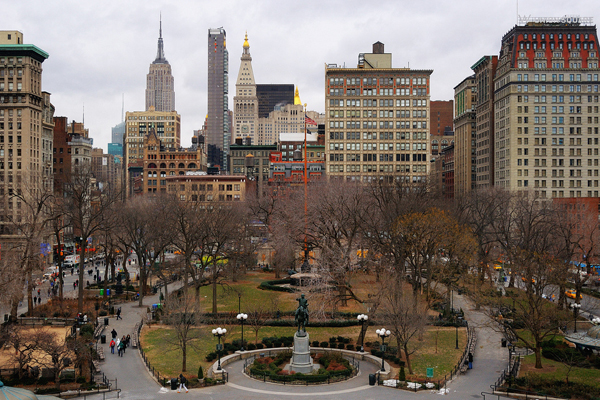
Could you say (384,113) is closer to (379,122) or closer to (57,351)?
(379,122)

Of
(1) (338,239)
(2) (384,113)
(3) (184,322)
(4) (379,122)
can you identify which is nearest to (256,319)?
(3) (184,322)

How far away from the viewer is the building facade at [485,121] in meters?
135

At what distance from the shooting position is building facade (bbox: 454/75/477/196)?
15462 cm

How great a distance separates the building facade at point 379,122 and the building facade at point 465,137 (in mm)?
27484

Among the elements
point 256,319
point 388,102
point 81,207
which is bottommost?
point 256,319

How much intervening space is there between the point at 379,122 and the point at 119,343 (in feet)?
311

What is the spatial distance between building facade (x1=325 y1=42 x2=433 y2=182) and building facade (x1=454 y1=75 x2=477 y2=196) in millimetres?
27484

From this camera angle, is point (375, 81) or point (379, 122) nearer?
point (375, 81)

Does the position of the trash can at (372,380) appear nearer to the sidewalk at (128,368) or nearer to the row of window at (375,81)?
the sidewalk at (128,368)

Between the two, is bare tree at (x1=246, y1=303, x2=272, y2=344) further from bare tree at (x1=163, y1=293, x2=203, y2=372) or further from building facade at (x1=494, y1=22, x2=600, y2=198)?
building facade at (x1=494, y1=22, x2=600, y2=198)

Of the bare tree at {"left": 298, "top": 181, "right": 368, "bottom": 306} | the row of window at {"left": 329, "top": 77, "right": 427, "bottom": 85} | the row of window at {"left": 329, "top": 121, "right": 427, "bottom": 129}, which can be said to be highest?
the row of window at {"left": 329, "top": 77, "right": 427, "bottom": 85}

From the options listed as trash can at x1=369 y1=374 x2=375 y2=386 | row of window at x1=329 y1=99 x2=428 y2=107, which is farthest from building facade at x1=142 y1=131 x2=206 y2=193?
trash can at x1=369 y1=374 x2=375 y2=386

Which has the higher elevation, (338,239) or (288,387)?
(338,239)

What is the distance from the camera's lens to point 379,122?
4998 inches
